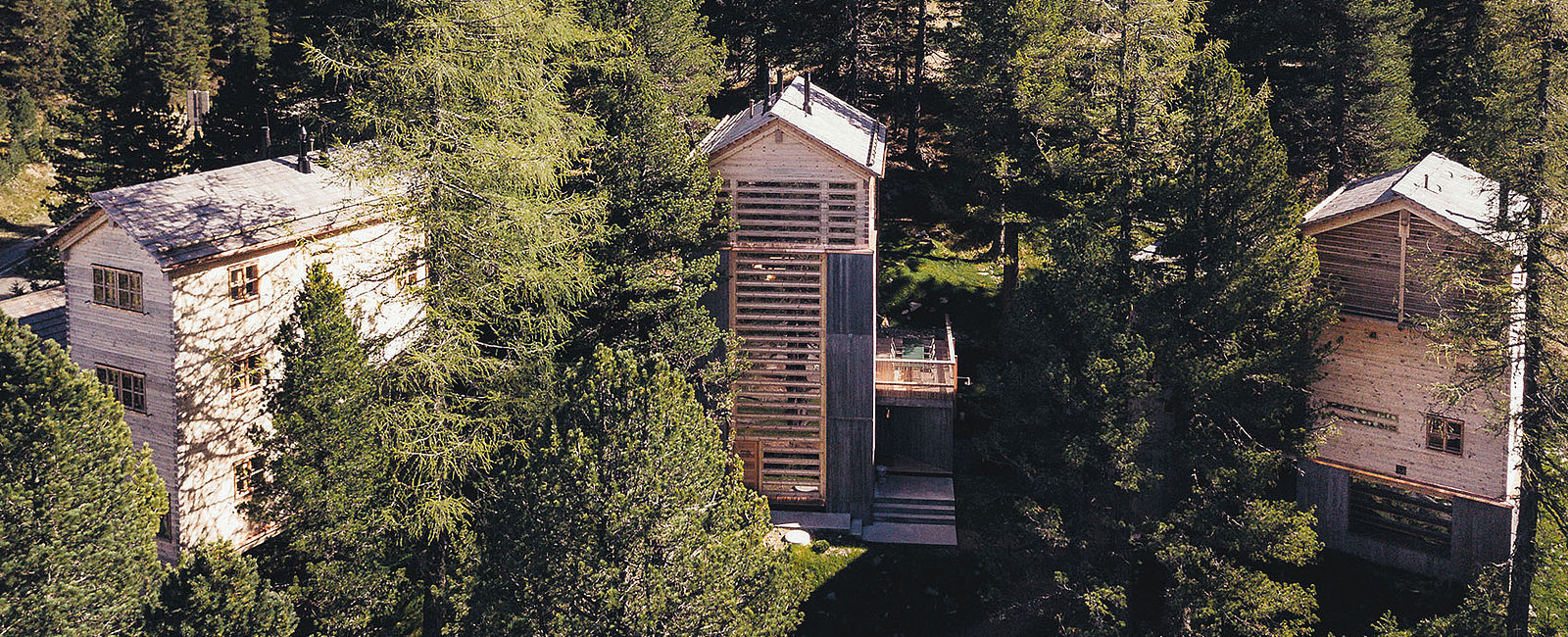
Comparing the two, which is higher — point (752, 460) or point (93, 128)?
point (93, 128)

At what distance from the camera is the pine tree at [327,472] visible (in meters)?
20.2

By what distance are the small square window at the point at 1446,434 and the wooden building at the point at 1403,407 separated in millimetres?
22

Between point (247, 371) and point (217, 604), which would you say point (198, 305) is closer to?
point (247, 371)

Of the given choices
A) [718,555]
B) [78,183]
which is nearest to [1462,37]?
[718,555]

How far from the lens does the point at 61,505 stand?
1825cm

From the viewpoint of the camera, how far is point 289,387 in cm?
2022

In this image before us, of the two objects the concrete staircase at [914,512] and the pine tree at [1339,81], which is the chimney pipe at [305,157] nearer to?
the concrete staircase at [914,512]

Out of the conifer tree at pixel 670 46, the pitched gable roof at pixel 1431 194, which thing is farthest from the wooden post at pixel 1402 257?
the conifer tree at pixel 670 46

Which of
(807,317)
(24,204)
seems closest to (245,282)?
(807,317)

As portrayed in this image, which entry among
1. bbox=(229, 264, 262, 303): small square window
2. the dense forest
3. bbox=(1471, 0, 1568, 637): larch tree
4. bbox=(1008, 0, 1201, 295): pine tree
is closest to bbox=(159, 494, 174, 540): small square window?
the dense forest

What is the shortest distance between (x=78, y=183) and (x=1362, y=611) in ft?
132

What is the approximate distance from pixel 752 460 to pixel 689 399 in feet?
31.8

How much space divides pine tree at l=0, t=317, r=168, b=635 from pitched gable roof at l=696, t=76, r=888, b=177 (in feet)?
46.7

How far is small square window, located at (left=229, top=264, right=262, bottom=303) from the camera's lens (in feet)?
74.0
